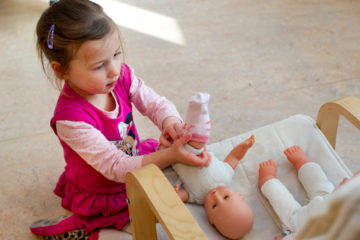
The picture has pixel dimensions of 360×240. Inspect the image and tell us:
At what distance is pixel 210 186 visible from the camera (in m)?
0.98

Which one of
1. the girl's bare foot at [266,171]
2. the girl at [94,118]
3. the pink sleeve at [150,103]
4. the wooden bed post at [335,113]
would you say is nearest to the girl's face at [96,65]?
the girl at [94,118]

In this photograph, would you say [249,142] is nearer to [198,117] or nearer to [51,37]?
[198,117]

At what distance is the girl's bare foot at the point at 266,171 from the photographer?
40.5 inches

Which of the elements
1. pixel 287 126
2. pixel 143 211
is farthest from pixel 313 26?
pixel 143 211

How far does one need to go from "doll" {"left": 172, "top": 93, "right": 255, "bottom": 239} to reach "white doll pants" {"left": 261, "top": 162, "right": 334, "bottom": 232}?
0.07m

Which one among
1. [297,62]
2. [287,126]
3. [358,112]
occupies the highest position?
[358,112]

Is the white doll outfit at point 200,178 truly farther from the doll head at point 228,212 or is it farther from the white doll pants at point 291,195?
the white doll pants at point 291,195

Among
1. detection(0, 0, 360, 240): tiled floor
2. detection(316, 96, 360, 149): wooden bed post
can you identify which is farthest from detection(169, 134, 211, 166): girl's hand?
detection(0, 0, 360, 240): tiled floor

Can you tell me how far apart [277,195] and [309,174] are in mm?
105

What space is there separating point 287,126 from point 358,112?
216 mm

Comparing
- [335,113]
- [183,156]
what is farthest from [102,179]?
[335,113]

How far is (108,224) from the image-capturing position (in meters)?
1.05

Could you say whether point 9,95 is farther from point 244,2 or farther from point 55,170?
point 244,2

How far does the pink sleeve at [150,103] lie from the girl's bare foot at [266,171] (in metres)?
0.26
